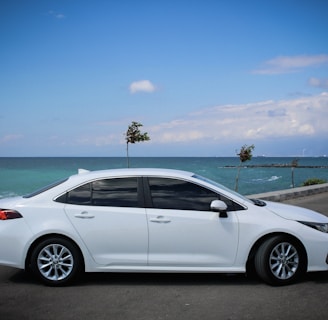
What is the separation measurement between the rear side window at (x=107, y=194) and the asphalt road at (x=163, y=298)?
3.38ft

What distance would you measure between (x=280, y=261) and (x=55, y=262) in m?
2.79

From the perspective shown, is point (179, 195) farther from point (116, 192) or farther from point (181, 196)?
point (116, 192)

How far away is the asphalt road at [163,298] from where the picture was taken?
4.87 metres

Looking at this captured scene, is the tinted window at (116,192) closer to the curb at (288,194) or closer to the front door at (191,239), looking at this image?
the front door at (191,239)

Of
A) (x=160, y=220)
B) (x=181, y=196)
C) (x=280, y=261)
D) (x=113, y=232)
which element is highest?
(x=181, y=196)

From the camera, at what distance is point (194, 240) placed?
5.91 m

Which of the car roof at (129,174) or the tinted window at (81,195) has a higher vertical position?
the car roof at (129,174)

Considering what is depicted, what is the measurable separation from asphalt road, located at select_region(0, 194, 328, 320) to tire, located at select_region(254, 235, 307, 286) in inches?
5.0

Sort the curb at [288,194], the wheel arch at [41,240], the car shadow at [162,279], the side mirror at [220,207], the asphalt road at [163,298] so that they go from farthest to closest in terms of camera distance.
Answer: the curb at [288,194] < the car shadow at [162,279] < the wheel arch at [41,240] < the side mirror at [220,207] < the asphalt road at [163,298]

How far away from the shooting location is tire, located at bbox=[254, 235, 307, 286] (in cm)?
588

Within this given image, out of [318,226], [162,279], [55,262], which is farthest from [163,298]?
[318,226]

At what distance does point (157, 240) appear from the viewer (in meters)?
5.93

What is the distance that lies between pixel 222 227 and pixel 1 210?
2.83m

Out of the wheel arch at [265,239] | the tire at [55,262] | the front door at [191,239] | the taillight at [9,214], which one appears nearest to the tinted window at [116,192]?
the front door at [191,239]
